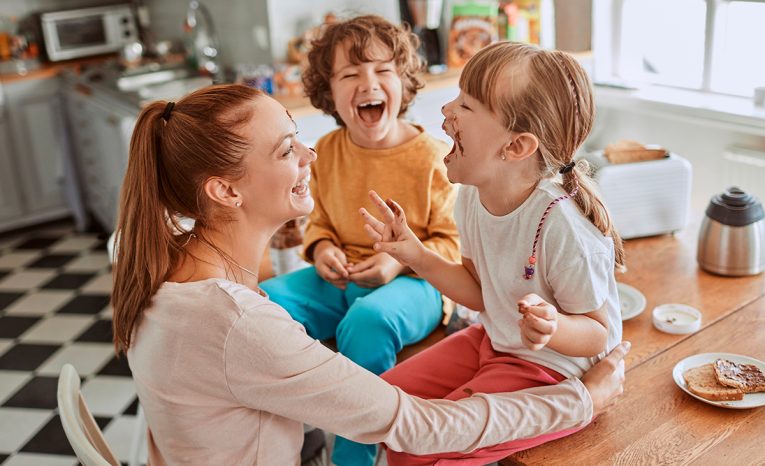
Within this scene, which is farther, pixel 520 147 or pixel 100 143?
pixel 100 143

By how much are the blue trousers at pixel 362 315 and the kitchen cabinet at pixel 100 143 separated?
188cm

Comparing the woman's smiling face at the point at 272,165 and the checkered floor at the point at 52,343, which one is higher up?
the woman's smiling face at the point at 272,165

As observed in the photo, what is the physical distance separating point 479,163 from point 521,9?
2519 mm

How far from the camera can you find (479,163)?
4.39ft

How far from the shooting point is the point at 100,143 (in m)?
3.99

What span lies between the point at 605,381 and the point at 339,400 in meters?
0.46

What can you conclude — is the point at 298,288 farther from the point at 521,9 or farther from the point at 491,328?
the point at 521,9

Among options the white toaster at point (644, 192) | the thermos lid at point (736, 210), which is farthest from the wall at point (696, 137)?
the thermos lid at point (736, 210)

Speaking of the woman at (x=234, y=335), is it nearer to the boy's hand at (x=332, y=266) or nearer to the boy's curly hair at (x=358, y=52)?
the boy's hand at (x=332, y=266)

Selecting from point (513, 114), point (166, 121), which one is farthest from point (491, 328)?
point (166, 121)

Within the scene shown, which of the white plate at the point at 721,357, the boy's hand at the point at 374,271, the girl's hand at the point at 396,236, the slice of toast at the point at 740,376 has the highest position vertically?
the girl's hand at the point at 396,236

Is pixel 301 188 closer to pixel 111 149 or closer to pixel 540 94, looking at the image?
pixel 540 94

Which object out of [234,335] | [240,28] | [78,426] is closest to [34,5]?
[240,28]

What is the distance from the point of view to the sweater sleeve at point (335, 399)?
45.8 inches
